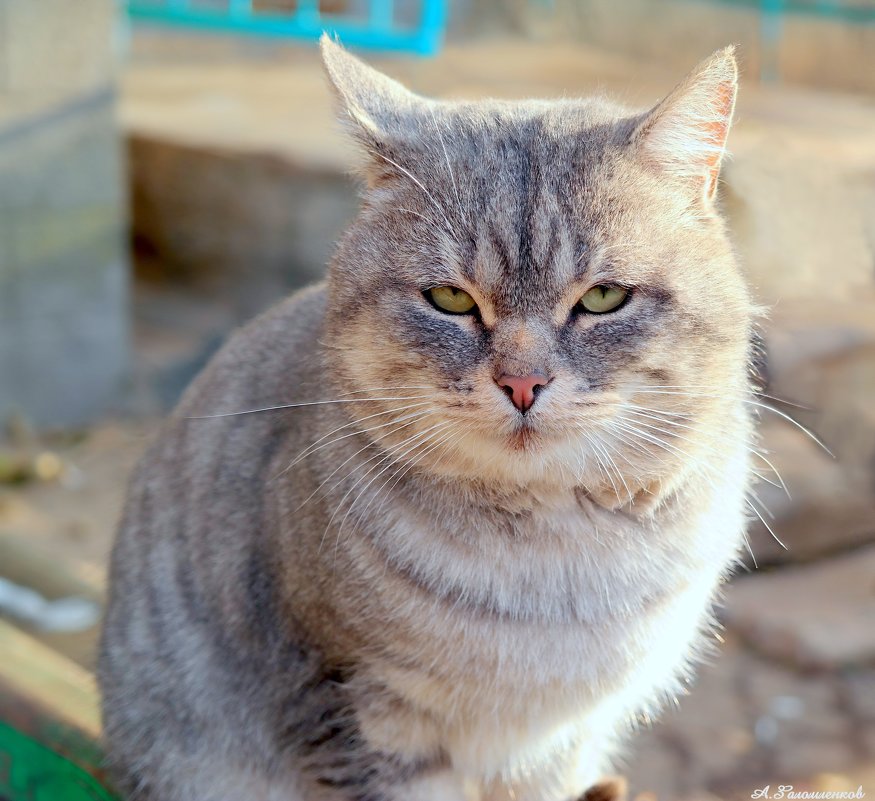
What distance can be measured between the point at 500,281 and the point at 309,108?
507 cm

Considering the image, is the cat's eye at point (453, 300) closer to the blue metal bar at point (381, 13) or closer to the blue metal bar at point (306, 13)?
the blue metal bar at point (306, 13)

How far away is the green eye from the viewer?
1768mm

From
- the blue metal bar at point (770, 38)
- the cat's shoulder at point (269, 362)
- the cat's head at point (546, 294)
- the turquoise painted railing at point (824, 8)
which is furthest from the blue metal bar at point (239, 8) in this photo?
the cat's head at point (546, 294)

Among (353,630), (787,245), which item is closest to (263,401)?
(353,630)

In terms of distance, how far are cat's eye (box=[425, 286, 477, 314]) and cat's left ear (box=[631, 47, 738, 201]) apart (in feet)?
1.23

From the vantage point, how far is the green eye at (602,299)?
1.77 metres

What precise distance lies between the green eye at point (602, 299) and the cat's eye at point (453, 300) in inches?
6.9

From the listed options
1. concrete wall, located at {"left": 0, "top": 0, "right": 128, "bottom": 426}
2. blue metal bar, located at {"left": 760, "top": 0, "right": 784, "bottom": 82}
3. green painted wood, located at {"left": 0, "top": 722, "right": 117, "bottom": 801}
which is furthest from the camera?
concrete wall, located at {"left": 0, "top": 0, "right": 128, "bottom": 426}

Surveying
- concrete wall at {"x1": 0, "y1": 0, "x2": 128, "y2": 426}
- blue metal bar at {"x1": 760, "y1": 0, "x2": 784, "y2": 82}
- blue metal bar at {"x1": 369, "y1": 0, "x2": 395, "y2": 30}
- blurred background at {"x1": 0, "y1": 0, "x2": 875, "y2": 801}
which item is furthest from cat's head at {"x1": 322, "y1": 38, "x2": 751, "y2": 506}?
blue metal bar at {"x1": 369, "y1": 0, "x2": 395, "y2": 30}

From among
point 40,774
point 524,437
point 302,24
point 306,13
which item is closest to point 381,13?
point 306,13

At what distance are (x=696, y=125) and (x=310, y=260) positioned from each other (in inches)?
160

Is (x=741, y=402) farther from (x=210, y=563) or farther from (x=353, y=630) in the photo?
(x=210, y=563)

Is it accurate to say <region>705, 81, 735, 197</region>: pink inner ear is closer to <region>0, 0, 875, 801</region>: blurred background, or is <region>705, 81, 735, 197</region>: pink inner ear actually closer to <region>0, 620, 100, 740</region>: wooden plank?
<region>0, 0, 875, 801</region>: blurred background

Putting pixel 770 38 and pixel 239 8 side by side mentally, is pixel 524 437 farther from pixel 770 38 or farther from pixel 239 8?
pixel 239 8
